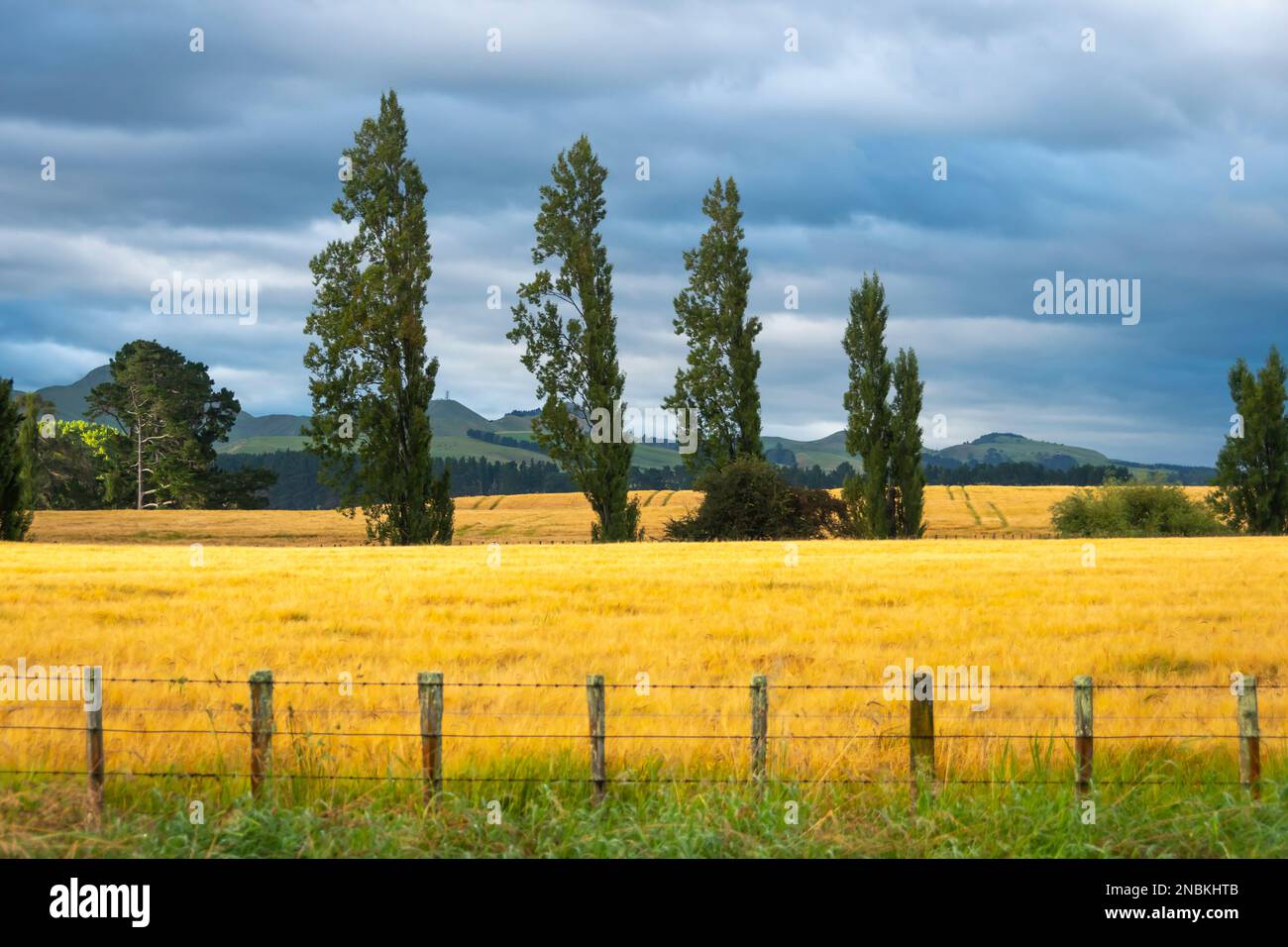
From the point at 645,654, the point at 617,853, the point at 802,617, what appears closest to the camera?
the point at 617,853

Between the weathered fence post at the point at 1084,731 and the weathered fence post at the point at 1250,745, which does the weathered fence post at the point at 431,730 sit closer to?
the weathered fence post at the point at 1084,731

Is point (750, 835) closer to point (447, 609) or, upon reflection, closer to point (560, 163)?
point (447, 609)

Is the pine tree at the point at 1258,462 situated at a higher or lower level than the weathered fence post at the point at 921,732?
higher

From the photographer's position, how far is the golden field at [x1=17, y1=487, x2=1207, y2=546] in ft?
265

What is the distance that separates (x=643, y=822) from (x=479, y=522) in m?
94.7

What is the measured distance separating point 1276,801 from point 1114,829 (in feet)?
5.40

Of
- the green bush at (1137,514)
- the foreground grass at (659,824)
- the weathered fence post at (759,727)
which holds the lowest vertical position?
the foreground grass at (659,824)

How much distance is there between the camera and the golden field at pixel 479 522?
8069 cm

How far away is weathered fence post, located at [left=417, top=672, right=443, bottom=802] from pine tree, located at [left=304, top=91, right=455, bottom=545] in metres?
45.4

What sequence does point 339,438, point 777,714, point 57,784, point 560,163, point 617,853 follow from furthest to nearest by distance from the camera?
point 560,163 < point 339,438 < point 777,714 < point 57,784 < point 617,853

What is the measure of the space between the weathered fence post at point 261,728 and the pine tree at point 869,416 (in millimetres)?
56834

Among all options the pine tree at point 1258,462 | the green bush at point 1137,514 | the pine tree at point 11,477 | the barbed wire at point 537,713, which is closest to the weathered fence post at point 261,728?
the barbed wire at point 537,713

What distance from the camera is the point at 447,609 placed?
79.6 feet

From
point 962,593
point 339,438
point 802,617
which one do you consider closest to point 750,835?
point 802,617
